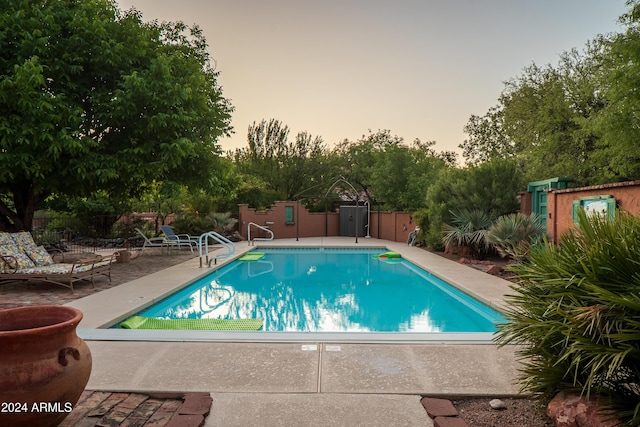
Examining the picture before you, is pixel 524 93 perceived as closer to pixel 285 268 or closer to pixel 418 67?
pixel 418 67

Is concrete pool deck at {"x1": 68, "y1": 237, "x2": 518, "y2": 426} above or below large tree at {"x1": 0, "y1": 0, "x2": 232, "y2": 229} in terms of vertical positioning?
below

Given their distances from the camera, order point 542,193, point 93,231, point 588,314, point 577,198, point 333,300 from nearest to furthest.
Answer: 1. point 588,314
2. point 333,300
3. point 577,198
4. point 542,193
5. point 93,231

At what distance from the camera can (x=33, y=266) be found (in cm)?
722

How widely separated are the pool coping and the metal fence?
4.71 metres

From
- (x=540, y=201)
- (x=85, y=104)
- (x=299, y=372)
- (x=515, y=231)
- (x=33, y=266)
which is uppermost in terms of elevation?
(x=85, y=104)

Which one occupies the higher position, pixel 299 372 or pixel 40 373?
pixel 40 373

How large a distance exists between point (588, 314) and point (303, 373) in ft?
7.07

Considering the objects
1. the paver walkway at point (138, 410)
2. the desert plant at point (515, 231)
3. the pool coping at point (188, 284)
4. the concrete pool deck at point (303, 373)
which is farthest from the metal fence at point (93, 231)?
the paver walkway at point (138, 410)

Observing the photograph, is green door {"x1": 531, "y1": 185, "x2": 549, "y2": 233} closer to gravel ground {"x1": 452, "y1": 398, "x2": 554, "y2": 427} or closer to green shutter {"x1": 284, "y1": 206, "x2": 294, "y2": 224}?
gravel ground {"x1": 452, "y1": 398, "x2": 554, "y2": 427}

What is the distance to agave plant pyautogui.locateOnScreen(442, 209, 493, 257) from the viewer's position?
11.8m

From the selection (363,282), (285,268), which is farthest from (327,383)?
(285,268)

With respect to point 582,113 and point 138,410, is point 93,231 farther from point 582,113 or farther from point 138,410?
point 582,113

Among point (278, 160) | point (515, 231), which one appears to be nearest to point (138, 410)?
point (515, 231)

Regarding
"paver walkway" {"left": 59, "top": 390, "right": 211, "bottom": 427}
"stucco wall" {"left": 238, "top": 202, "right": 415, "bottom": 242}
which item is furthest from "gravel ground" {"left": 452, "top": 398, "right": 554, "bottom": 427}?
"stucco wall" {"left": 238, "top": 202, "right": 415, "bottom": 242}
